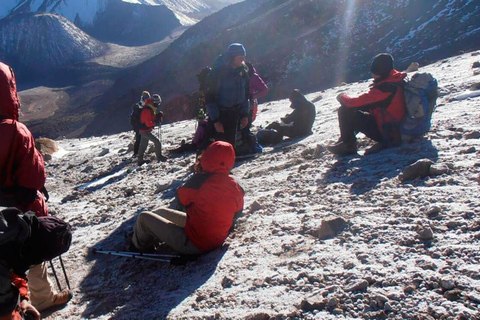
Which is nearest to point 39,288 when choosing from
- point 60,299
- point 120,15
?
point 60,299

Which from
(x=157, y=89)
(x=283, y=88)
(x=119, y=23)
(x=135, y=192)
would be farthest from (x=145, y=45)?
(x=135, y=192)

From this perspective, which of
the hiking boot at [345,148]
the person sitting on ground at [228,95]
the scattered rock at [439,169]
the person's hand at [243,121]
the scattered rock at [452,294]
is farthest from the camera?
the person's hand at [243,121]

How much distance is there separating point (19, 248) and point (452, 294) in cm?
224

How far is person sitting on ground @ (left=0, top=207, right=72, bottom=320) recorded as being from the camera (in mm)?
2016

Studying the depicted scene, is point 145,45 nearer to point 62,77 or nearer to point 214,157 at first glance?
point 62,77

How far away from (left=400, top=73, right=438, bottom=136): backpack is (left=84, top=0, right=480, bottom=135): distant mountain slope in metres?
14.1

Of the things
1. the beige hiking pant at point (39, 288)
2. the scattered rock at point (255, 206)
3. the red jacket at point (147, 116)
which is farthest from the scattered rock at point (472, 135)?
the red jacket at point (147, 116)

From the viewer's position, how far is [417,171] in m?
4.02

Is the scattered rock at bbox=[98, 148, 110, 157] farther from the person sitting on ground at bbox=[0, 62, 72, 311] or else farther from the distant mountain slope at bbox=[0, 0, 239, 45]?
the distant mountain slope at bbox=[0, 0, 239, 45]

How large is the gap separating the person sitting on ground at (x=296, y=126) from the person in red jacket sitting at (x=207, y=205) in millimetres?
4123

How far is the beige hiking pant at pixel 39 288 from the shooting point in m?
3.33

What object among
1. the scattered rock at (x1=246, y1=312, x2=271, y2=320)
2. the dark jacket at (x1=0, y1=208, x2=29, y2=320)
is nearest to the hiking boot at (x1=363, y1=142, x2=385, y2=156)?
the scattered rock at (x1=246, y1=312, x2=271, y2=320)

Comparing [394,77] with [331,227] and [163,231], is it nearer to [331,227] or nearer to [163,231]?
[331,227]

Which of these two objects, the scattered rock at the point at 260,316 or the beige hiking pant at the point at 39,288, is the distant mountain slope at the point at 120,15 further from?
the scattered rock at the point at 260,316
